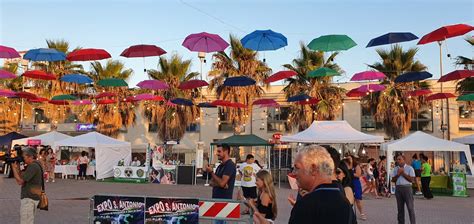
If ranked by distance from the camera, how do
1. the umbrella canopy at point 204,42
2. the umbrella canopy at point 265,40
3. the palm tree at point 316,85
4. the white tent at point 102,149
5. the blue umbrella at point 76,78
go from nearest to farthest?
the umbrella canopy at point 265,40 < the umbrella canopy at point 204,42 < the blue umbrella at point 76,78 < the white tent at point 102,149 < the palm tree at point 316,85

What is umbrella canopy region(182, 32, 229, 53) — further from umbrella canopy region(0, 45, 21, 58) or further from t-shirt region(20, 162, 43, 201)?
t-shirt region(20, 162, 43, 201)

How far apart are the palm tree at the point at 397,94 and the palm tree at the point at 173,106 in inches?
454

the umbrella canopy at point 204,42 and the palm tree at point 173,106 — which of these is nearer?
the umbrella canopy at point 204,42

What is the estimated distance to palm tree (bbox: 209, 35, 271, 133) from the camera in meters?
26.3

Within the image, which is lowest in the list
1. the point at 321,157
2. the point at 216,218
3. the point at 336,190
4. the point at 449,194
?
the point at 449,194

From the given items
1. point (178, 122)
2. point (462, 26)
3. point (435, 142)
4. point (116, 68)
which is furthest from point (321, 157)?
point (116, 68)

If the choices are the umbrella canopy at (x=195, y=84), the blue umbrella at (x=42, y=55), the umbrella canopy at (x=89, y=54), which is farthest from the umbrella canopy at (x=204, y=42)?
the blue umbrella at (x=42, y=55)

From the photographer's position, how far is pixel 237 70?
26438 mm

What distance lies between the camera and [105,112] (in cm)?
3089

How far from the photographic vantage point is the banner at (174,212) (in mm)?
5965

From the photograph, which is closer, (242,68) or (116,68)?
(242,68)

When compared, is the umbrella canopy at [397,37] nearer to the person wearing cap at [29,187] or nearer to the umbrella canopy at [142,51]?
the umbrella canopy at [142,51]

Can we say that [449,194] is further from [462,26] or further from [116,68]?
[116,68]

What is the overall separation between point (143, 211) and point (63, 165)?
20.8 metres
